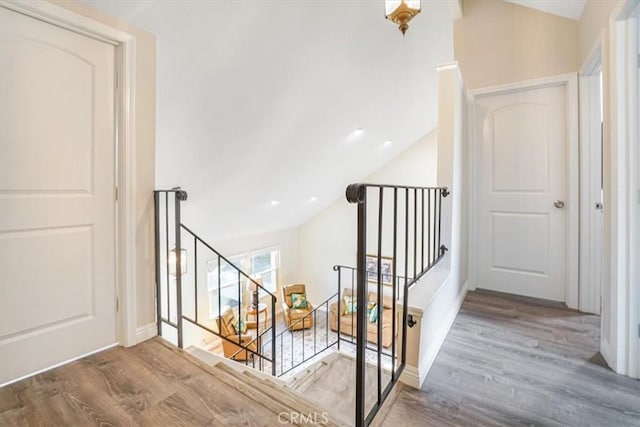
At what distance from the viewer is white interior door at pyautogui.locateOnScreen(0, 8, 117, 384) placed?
1456 millimetres

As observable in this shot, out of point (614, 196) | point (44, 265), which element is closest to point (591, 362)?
point (614, 196)

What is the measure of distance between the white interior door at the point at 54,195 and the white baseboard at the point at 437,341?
1.81m

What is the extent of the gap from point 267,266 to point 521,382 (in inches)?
262

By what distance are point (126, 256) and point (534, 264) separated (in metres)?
3.11

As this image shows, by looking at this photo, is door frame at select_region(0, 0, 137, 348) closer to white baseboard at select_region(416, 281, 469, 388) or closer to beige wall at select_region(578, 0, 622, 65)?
white baseboard at select_region(416, 281, 469, 388)

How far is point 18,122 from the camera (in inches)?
57.6

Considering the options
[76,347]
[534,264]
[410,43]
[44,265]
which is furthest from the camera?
[410,43]

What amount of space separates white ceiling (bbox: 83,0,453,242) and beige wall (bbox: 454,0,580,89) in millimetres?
418

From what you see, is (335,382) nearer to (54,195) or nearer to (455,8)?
(54,195)

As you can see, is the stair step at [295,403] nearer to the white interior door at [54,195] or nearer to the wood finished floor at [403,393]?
the wood finished floor at [403,393]

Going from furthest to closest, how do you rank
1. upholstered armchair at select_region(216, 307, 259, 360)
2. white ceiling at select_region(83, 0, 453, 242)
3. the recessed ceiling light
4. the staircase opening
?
upholstered armchair at select_region(216, 307, 259, 360)
the recessed ceiling light
the staircase opening
white ceiling at select_region(83, 0, 453, 242)

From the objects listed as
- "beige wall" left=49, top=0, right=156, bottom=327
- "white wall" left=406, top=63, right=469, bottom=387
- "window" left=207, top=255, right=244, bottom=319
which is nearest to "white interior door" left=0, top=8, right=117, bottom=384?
"beige wall" left=49, top=0, right=156, bottom=327

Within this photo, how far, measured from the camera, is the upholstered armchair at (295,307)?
6.96 m

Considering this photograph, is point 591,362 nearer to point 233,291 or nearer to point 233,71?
point 233,71
